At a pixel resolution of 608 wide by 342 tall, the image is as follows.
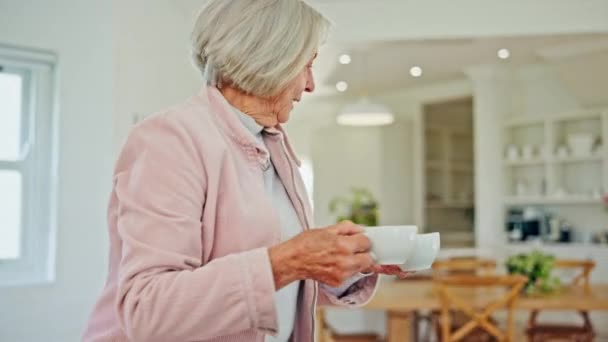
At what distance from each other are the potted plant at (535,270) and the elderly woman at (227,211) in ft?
10.1

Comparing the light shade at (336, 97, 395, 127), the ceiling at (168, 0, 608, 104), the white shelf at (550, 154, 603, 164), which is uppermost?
the ceiling at (168, 0, 608, 104)

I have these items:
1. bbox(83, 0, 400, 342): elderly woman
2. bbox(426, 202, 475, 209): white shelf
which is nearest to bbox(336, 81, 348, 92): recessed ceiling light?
bbox(426, 202, 475, 209): white shelf

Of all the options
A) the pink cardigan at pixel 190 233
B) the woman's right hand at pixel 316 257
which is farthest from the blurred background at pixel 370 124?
the woman's right hand at pixel 316 257

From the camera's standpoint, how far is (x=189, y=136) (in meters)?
0.85

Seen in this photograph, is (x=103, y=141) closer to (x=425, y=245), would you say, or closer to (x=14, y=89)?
(x=14, y=89)

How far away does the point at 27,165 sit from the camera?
3.11 metres

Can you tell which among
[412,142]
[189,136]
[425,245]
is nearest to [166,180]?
[189,136]

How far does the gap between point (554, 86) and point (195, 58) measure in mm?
6224

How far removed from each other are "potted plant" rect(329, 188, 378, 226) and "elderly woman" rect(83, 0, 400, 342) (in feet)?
20.8

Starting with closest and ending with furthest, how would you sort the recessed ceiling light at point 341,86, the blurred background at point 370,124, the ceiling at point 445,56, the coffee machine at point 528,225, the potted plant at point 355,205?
the blurred background at point 370,124 < the ceiling at point 445,56 < the coffee machine at point 528,225 < the recessed ceiling light at point 341,86 < the potted plant at point 355,205

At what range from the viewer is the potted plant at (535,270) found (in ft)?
12.6

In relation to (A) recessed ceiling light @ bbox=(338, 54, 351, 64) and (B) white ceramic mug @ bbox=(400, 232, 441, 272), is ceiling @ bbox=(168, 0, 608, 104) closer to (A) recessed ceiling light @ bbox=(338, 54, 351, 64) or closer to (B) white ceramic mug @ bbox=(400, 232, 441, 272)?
(A) recessed ceiling light @ bbox=(338, 54, 351, 64)

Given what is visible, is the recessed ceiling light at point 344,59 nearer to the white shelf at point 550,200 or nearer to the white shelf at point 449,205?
the white shelf at point 550,200

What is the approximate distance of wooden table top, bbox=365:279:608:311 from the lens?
11.2ft
